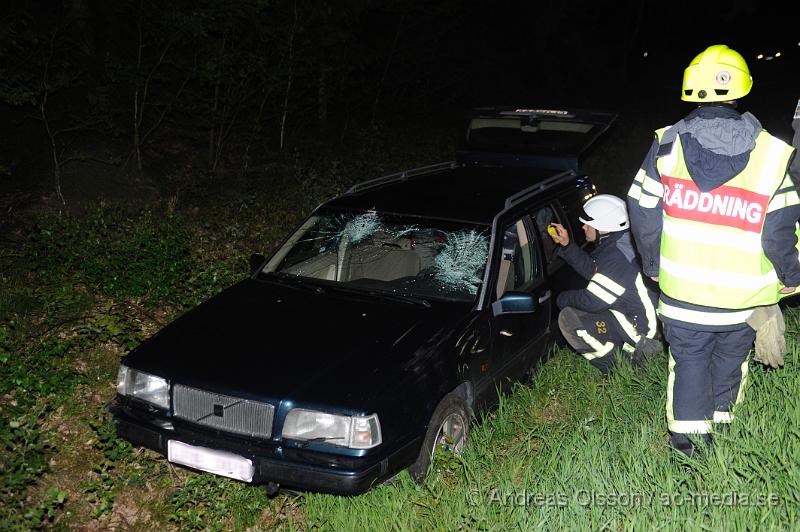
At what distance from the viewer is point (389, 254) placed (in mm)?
5051

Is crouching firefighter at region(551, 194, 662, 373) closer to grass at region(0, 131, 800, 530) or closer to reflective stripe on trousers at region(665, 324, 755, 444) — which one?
grass at region(0, 131, 800, 530)

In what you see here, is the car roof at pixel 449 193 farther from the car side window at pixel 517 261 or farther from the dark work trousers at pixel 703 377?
the dark work trousers at pixel 703 377

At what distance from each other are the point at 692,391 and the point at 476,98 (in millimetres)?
16364

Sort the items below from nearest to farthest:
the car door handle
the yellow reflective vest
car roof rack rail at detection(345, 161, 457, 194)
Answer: the yellow reflective vest
the car door handle
car roof rack rail at detection(345, 161, 457, 194)

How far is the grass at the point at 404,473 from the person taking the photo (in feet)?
11.4

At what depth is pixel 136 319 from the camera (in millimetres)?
6285

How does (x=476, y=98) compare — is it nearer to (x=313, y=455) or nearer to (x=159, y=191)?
(x=159, y=191)

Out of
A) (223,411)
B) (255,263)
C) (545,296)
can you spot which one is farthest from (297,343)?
(545,296)

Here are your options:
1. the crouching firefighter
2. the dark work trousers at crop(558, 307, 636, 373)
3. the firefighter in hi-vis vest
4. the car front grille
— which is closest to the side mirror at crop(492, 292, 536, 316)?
the crouching firefighter

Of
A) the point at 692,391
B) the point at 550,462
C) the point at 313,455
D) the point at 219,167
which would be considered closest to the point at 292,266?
the point at 313,455

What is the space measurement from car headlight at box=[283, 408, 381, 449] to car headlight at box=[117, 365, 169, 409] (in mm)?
774

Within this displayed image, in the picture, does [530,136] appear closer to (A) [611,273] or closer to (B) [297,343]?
(A) [611,273]

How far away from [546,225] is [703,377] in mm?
1981

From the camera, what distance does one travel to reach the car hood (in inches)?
151
